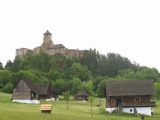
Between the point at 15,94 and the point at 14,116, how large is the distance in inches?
2696

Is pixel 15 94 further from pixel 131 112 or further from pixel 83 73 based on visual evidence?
pixel 83 73

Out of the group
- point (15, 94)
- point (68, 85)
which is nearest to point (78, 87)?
point (68, 85)

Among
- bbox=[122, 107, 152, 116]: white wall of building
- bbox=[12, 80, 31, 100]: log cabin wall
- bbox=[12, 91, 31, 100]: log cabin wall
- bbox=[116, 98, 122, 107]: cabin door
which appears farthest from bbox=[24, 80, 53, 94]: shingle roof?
bbox=[122, 107, 152, 116]: white wall of building

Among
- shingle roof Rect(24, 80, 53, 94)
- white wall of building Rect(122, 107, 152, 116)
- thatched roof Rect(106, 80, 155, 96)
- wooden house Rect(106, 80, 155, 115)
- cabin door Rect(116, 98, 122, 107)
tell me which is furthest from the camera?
shingle roof Rect(24, 80, 53, 94)

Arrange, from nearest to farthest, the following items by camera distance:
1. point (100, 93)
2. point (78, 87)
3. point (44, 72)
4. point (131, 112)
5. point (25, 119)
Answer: point (25, 119)
point (131, 112)
point (100, 93)
point (78, 87)
point (44, 72)

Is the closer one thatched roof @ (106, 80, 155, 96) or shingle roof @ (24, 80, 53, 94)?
thatched roof @ (106, 80, 155, 96)

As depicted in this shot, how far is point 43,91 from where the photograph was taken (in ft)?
383

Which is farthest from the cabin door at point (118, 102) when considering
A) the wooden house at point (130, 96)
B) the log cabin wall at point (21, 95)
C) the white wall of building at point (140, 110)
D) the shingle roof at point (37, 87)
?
the shingle roof at point (37, 87)

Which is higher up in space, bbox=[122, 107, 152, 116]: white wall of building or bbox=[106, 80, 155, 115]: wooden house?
bbox=[106, 80, 155, 115]: wooden house

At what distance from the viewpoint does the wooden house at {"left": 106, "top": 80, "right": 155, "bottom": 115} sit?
81.3 meters

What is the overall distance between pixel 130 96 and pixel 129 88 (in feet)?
5.39

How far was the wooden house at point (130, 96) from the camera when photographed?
267 feet

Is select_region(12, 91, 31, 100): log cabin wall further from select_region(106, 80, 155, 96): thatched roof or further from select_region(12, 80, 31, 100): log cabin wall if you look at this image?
select_region(106, 80, 155, 96): thatched roof

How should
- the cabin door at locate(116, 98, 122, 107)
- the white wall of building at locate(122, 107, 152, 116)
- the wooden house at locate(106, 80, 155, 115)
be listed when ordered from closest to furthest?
the white wall of building at locate(122, 107, 152, 116) < the wooden house at locate(106, 80, 155, 115) < the cabin door at locate(116, 98, 122, 107)
